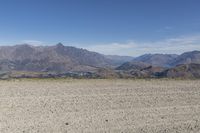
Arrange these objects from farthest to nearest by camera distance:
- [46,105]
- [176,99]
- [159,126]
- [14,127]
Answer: [176,99], [46,105], [159,126], [14,127]

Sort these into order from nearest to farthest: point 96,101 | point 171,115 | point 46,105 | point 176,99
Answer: point 171,115
point 46,105
point 96,101
point 176,99

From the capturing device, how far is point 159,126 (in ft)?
39.4

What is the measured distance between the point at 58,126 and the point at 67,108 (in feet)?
10.9

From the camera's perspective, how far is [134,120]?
12.8 m

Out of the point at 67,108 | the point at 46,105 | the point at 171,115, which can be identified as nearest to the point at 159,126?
the point at 171,115

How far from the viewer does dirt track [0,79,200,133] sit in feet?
37.8

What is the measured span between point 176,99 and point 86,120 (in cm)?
759

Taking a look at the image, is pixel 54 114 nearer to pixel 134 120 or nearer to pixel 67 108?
pixel 67 108

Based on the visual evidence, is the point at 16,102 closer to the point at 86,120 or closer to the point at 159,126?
the point at 86,120

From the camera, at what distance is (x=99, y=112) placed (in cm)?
1416

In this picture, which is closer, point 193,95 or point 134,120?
point 134,120

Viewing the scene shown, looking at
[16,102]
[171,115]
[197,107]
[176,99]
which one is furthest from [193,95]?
[16,102]

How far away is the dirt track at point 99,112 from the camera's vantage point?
11.5m

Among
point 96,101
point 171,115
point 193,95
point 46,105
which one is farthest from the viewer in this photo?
point 193,95
